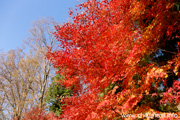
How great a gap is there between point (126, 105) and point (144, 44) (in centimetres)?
221

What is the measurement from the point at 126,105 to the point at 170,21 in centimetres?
325

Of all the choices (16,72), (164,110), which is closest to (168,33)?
(164,110)

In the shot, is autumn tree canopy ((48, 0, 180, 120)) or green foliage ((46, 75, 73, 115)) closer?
autumn tree canopy ((48, 0, 180, 120))

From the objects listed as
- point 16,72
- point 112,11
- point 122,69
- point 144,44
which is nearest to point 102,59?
point 122,69

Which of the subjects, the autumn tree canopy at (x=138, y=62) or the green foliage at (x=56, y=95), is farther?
the green foliage at (x=56, y=95)

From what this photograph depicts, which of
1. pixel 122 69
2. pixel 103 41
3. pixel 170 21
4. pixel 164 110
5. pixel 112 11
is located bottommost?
pixel 164 110

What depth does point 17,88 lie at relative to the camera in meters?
20.1

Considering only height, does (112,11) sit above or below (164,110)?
→ above

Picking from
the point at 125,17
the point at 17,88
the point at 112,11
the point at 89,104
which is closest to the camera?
the point at 89,104

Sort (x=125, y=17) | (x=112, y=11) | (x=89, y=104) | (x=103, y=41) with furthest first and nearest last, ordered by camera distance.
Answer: (x=112, y=11) < (x=103, y=41) < (x=125, y=17) < (x=89, y=104)

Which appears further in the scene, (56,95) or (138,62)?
(56,95)

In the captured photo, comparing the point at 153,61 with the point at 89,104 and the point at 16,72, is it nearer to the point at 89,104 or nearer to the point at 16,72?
the point at 89,104

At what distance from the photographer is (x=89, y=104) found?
6227 millimetres

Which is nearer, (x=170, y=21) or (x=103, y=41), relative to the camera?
(x=170, y=21)
